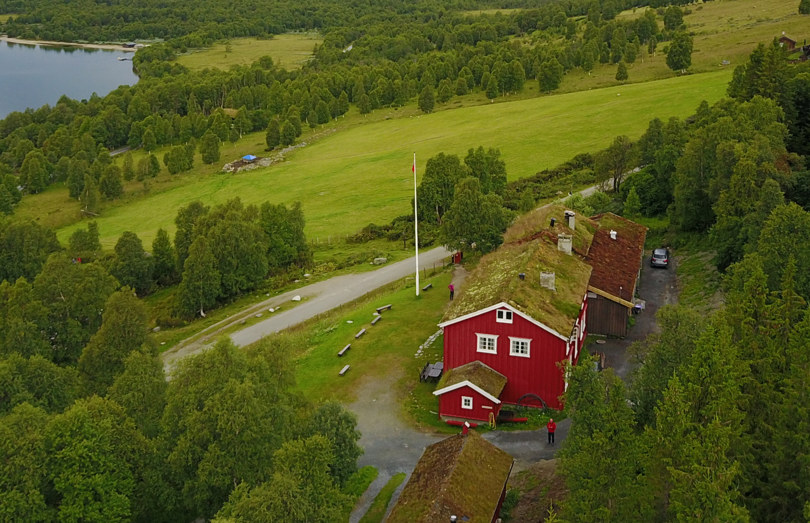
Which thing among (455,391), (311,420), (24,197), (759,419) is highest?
(759,419)

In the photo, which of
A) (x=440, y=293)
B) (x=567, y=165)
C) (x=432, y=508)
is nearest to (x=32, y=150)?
(x=567, y=165)

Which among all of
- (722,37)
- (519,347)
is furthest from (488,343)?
(722,37)

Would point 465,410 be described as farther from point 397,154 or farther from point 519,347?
point 397,154

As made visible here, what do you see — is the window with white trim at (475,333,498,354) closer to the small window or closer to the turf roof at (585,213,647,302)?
the small window

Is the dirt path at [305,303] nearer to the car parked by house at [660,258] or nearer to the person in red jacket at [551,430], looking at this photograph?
the car parked by house at [660,258]

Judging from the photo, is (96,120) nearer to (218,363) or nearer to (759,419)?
(218,363)
